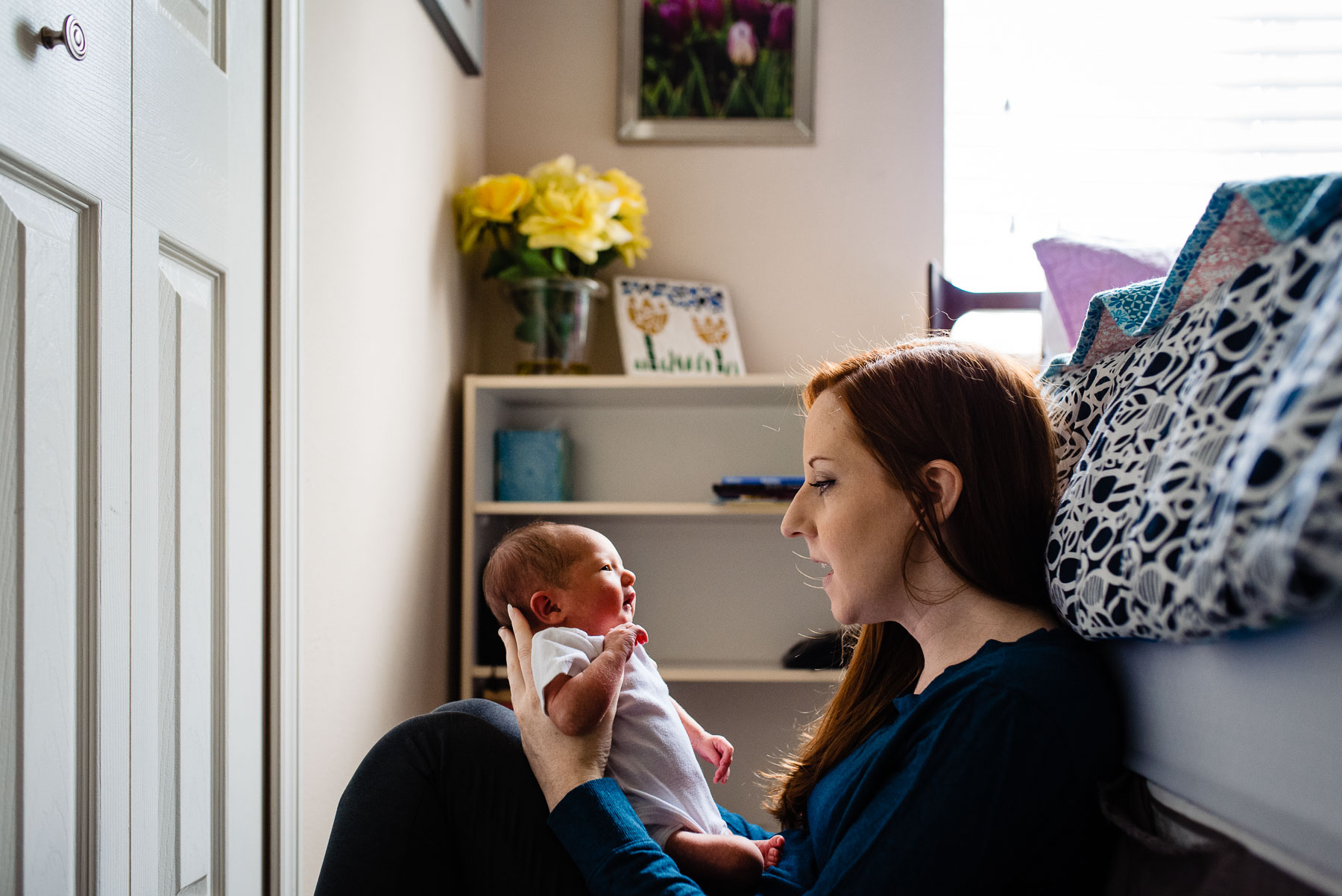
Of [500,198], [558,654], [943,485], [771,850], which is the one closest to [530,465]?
[500,198]

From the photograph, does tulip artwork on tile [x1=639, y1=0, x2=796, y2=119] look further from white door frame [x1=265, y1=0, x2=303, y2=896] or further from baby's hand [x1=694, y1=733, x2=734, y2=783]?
baby's hand [x1=694, y1=733, x2=734, y2=783]

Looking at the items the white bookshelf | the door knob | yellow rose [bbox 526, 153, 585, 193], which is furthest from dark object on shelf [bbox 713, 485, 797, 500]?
the door knob

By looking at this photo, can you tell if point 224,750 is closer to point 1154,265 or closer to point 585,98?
point 1154,265

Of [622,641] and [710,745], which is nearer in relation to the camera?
[622,641]

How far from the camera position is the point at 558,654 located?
1.03 metres

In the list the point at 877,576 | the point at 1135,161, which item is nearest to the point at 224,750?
the point at 877,576

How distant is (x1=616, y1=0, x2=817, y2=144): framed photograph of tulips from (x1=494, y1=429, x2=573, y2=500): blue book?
0.80 metres

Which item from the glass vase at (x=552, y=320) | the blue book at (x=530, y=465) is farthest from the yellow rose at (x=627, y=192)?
the blue book at (x=530, y=465)

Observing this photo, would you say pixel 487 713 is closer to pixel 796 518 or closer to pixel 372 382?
pixel 796 518

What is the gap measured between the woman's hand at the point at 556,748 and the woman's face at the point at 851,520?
271mm

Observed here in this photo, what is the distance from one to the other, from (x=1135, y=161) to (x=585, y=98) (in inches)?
54.8

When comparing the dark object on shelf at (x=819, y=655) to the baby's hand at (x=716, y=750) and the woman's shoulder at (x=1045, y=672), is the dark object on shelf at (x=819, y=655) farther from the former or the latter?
the woman's shoulder at (x=1045, y=672)

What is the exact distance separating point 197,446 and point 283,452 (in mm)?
190

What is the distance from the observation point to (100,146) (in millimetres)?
858
